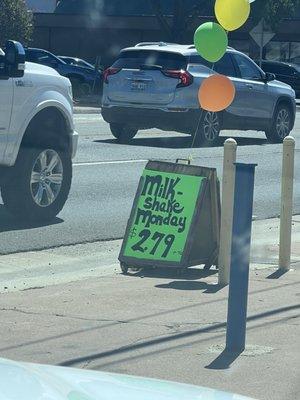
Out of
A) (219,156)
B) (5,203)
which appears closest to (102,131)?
(219,156)

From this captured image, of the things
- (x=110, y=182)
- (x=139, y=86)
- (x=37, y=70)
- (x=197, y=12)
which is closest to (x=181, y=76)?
(x=139, y=86)

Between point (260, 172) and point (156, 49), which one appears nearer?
point (260, 172)

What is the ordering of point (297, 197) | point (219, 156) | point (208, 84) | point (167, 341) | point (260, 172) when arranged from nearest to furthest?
point (167, 341)
point (208, 84)
point (297, 197)
point (260, 172)
point (219, 156)

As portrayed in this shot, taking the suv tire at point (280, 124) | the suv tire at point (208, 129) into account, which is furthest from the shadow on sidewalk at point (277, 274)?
the suv tire at point (280, 124)

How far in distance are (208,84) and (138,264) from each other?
1556 millimetres

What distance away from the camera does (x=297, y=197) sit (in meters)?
14.8

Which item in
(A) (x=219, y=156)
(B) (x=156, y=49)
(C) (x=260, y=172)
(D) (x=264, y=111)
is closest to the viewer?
(C) (x=260, y=172)

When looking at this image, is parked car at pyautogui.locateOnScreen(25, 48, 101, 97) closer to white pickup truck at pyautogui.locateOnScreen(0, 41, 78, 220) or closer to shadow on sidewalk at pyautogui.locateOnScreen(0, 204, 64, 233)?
white pickup truck at pyautogui.locateOnScreen(0, 41, 78, 220)

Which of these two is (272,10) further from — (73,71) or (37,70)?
(37,70)

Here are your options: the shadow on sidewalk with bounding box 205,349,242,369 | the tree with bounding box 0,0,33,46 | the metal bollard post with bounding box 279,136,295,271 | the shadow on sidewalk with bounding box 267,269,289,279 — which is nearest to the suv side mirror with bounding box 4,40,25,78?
the metal bollard post with bounding box 279,136,295,271

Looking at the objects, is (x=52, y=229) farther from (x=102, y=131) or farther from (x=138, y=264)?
(x=102, y=131)

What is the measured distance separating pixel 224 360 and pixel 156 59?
575 inches

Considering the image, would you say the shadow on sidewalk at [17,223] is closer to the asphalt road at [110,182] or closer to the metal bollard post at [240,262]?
the asphalt road at [110,182]

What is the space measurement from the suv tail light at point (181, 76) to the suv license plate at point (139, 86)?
1.39 ft
